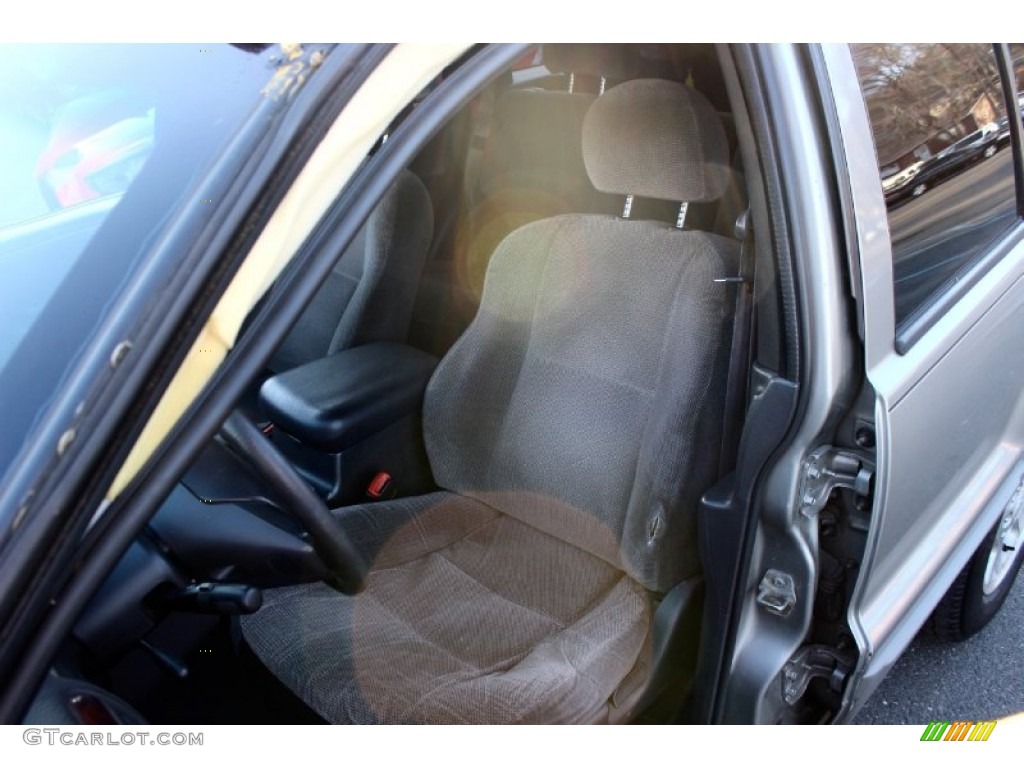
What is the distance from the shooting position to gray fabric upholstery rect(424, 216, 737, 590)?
4.81 ft

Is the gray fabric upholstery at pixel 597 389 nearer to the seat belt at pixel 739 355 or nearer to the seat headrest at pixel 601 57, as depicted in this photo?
the seat belt at pixel 739 355

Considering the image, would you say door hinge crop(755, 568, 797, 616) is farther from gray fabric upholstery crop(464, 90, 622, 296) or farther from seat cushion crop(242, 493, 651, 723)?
gray fabric upholstery crop(464, 90, 622, 296)

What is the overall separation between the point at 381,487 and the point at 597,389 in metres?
0.78

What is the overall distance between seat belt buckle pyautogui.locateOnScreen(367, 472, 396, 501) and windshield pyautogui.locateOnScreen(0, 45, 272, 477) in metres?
1.22

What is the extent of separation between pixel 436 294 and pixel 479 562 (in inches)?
51.7

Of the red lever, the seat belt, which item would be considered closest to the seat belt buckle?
the red lever

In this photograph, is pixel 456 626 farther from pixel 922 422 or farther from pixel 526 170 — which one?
pixel 526 170

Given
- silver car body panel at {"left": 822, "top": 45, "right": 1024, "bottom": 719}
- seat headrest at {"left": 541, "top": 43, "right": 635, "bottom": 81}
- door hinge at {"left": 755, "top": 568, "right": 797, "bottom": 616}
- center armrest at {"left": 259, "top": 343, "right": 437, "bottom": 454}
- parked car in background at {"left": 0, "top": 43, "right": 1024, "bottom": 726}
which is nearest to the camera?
parked car in background at {"left": 0, "top": 43, "right": 1024, "bottom": 726}

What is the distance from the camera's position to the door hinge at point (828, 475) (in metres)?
1.24

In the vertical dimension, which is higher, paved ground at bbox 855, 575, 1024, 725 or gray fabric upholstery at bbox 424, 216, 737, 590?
gray fabric upholstery at bbox 424, 216, 737, 590

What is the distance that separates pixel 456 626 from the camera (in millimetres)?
1600

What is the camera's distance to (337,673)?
1.45m

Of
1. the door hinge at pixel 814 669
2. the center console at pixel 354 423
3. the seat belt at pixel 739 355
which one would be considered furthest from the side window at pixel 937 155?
the center console at pixel 354 423
